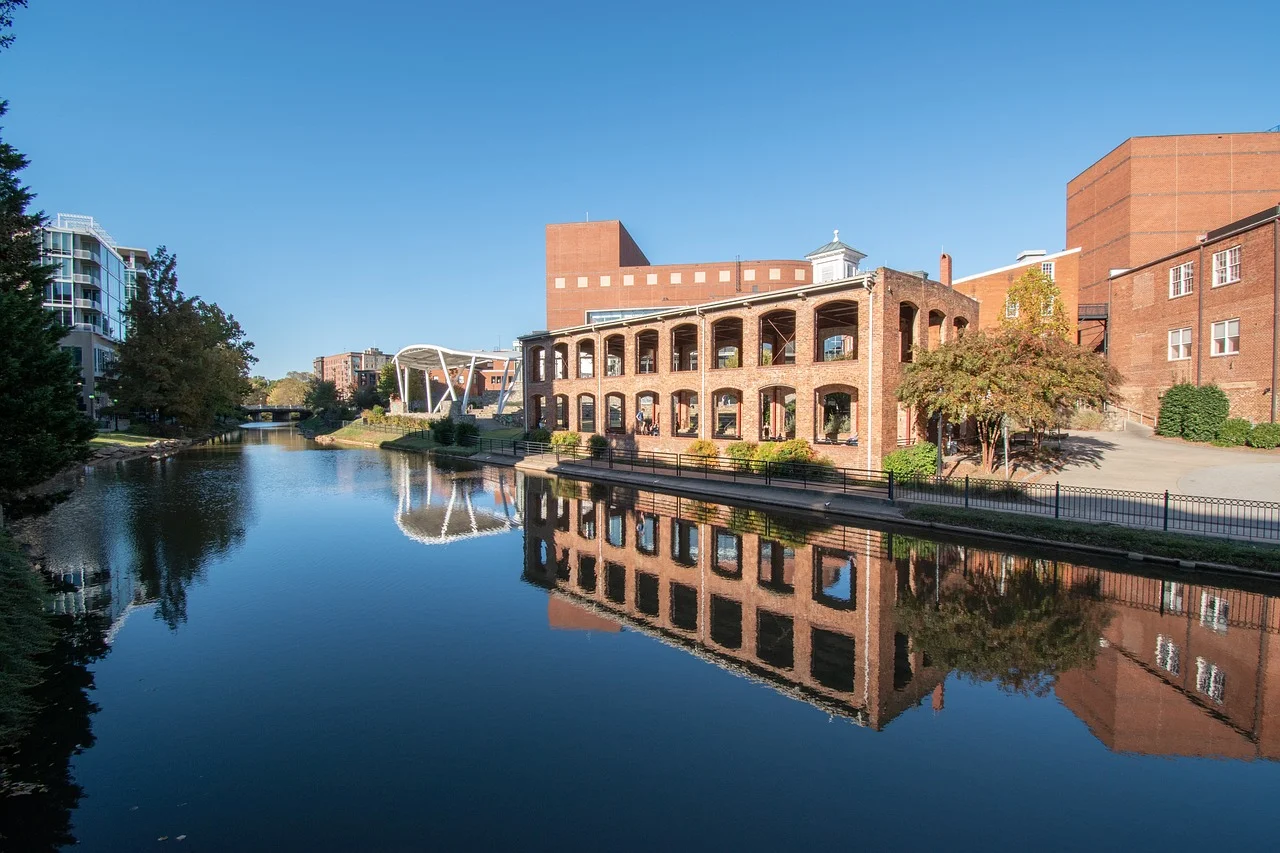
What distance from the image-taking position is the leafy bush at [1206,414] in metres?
27.5

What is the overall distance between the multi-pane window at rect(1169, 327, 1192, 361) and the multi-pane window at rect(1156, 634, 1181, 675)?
3073 centimetres

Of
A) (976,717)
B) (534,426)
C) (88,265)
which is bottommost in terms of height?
(976,717)

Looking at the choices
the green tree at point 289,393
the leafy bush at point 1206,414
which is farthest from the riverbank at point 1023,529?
the green tree at point 289,393

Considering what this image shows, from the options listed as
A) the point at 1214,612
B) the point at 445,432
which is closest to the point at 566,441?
the point at 445,432

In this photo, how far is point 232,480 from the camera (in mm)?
31250

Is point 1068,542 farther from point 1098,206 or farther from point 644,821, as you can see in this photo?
point 1098,206

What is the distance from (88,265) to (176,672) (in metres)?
72.9

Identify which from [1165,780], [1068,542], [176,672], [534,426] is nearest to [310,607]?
[176,672]

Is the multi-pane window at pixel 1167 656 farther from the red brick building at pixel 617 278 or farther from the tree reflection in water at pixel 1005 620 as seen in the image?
the red brick building at pixel 617 278

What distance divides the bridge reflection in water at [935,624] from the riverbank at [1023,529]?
0.90 meters

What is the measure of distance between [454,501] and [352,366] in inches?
6273

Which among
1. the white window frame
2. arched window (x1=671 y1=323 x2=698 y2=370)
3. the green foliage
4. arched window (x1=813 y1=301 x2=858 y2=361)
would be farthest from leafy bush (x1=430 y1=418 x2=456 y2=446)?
the white window frame

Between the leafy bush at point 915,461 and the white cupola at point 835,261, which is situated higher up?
the white cupola at point 835,261

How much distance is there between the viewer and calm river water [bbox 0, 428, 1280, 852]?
5.44m
